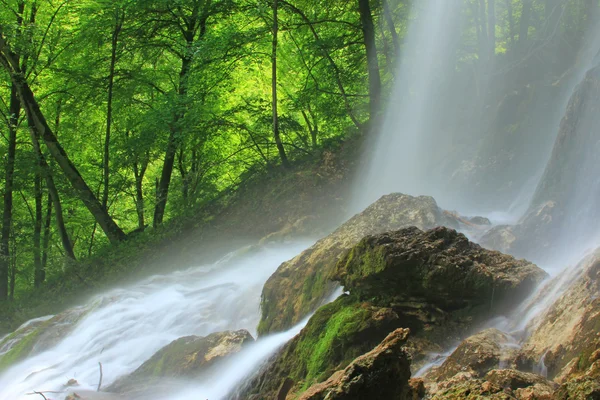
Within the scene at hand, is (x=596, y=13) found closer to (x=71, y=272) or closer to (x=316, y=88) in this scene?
(x=316, y=88)

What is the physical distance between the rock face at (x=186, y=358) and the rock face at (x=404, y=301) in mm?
1319

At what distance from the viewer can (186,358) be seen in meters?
7.51

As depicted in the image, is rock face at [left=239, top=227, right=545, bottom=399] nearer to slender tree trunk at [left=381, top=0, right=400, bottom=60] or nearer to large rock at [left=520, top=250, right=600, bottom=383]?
large rock at [left=520, top=250, right=600, bottom=383]

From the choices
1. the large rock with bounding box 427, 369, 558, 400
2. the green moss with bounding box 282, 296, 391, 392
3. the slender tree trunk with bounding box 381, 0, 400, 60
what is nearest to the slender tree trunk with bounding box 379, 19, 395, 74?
the slender tree trunk with bounding box 381, 0, 400, 60

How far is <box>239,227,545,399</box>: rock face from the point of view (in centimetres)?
531

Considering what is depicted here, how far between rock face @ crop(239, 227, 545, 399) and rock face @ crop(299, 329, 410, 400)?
1.80m

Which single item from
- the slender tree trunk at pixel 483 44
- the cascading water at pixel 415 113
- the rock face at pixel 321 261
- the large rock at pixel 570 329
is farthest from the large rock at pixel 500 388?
the slender tree trunk at pixel 483 44

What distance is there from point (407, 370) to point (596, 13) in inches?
636

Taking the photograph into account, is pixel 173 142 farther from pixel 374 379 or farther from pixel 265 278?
pixel 374 379

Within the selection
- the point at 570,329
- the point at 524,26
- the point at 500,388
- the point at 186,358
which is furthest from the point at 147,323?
the point at 524,26

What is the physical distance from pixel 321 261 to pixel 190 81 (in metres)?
7.35

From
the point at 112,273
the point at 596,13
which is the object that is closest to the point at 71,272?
the point at 112,273

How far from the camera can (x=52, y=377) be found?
27.6 feet

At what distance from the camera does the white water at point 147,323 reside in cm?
842
